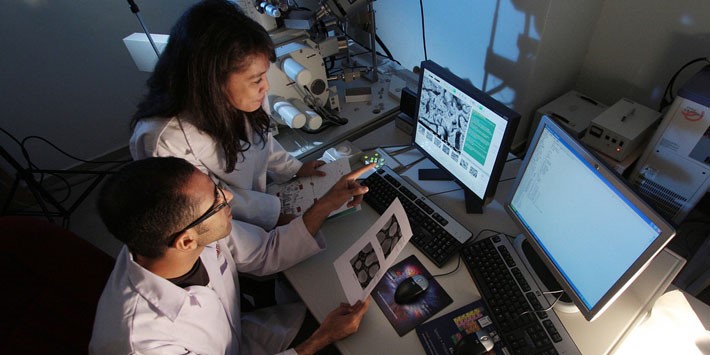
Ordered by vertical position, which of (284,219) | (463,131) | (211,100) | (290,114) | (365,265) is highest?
(211,100)

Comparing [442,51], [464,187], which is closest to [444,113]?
[464,187]

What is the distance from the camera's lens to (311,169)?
4.61 feet

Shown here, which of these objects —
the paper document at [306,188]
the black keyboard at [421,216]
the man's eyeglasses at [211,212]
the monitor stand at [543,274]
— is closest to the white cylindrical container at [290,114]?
the paper document at [306,188]

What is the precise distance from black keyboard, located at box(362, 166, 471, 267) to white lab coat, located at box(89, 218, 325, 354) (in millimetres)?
289

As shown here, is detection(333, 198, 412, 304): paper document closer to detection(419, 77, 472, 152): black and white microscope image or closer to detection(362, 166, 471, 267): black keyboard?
detection(362, 166, 471, 267): black keyboard

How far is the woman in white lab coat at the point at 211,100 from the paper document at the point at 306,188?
0.31 feet

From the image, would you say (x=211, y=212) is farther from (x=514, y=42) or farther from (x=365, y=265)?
(x=514, y=42)

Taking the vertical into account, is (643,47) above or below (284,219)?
above

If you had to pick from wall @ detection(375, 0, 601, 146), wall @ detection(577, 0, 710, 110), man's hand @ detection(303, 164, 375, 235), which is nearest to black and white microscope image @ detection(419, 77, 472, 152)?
man's hand @ detection(303, 164, 375, 235)

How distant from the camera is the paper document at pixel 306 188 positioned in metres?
1.33

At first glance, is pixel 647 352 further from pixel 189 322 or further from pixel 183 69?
pixel 183 69

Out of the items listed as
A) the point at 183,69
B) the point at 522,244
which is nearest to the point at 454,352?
the point at 522,244

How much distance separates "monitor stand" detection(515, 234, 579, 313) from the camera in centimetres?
93

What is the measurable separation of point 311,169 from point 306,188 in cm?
8
